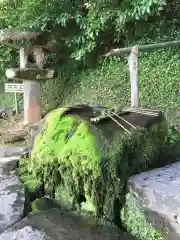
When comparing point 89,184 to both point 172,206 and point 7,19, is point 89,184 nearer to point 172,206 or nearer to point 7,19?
point 172,206

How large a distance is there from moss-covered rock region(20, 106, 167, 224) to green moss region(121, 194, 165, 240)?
10 centimetres

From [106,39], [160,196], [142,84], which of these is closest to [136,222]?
[160,196]

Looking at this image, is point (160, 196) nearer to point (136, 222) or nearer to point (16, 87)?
point (136, 222)

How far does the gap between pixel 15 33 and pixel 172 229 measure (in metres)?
5.81

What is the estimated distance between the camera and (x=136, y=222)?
3486 millimetres

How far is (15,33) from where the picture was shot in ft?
23.9

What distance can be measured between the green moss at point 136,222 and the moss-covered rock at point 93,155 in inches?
4.0

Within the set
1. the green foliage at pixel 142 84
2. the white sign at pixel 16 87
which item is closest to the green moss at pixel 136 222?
the green foliage at pixel 142 84

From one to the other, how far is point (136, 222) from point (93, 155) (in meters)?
0.87

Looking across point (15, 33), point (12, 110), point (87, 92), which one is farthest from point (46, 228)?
point (12, 110)

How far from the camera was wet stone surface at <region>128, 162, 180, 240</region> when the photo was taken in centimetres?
304

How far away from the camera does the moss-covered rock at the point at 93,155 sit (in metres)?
3.57

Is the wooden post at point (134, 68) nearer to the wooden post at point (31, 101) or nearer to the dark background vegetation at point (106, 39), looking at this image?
the dark background vegetation at point (106, 39)

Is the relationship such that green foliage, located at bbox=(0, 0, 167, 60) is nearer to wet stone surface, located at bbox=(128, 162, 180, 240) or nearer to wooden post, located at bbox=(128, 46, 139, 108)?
wooden post, located at bbox=(128, 46, 139, 108)
